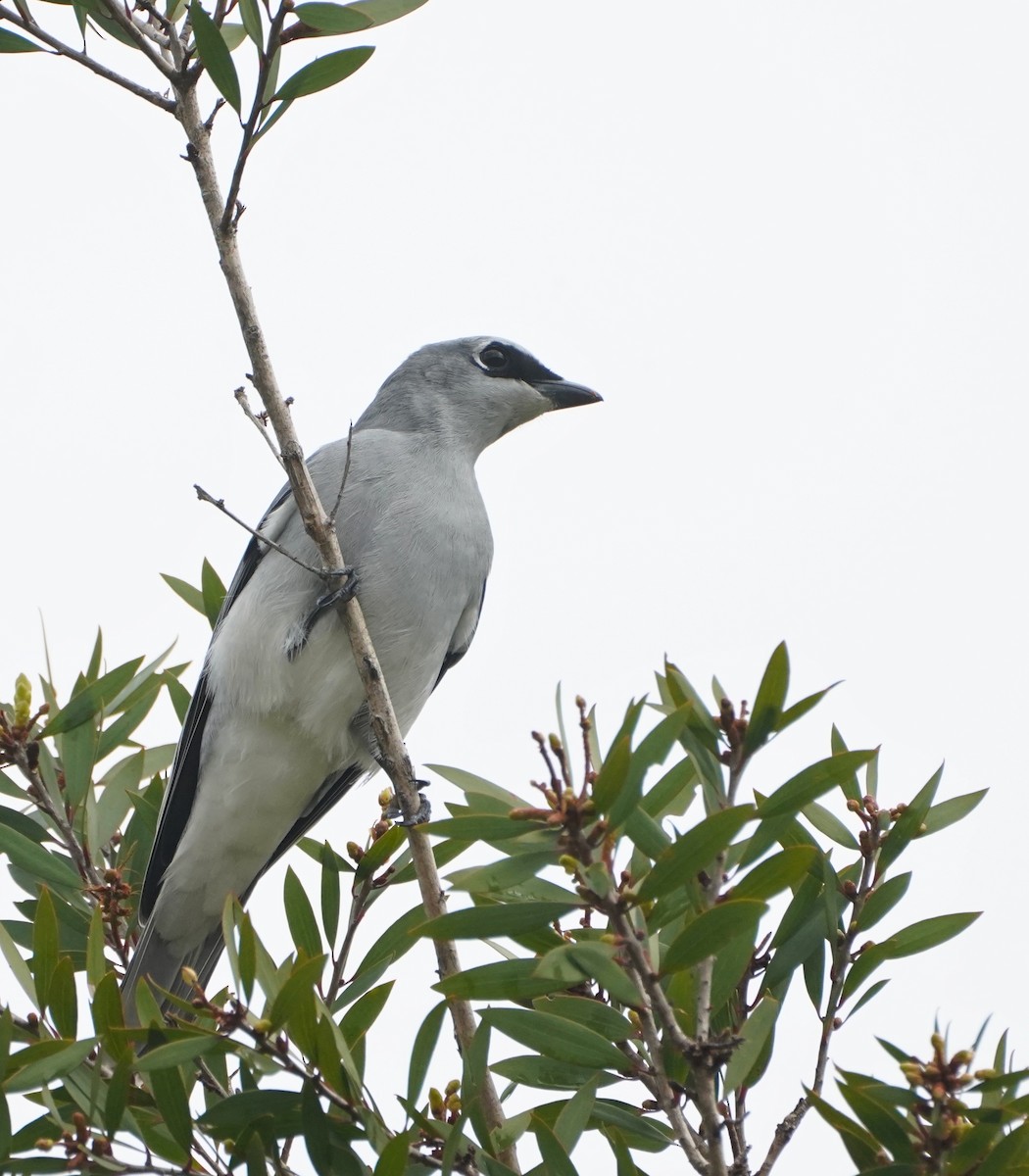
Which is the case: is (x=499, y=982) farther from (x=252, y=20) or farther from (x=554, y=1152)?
(x=252, y=20)

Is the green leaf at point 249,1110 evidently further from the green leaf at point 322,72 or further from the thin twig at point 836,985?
the green leaf at point 322,72

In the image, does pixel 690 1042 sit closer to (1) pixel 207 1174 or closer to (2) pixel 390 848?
(1) pixel 207 1174

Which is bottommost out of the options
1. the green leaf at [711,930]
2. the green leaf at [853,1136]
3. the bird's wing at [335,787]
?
the green leaf at [853,1136]

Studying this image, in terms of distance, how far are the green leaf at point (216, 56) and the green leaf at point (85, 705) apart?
153cm

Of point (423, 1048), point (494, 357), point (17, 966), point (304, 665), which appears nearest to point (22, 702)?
point (17, 966)

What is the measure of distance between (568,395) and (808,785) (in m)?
4.18

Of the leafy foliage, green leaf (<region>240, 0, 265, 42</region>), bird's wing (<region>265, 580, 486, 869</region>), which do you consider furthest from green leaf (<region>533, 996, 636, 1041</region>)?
bird's wing (<region>265, 580, 486, 869</region>)

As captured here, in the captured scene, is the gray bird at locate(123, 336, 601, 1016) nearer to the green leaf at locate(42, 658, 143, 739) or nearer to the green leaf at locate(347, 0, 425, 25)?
the green leaf at locate(42, 658, 143, 739)

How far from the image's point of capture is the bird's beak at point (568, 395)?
643 cm

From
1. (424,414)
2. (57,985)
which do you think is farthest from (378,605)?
(57,985)

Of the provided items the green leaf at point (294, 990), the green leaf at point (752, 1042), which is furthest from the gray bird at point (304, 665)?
the green leaf at point (752, 1042)

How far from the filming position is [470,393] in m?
6.20

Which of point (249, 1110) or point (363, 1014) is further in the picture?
point (363, 1014)

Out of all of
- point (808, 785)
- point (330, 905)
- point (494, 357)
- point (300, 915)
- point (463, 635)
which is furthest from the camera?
point (494, 357)
